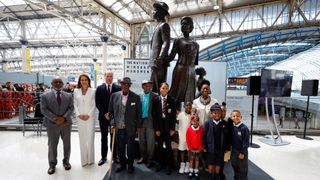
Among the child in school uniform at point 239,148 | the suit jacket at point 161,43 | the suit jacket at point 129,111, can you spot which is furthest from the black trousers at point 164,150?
the suit jacket at point 161,43

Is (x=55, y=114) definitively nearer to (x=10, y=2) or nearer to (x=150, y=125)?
(x=150, y=125)

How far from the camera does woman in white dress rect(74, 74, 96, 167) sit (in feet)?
10.9

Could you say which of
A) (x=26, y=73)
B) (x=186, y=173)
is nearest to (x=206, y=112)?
(x=186, y=173)

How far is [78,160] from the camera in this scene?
3773mm

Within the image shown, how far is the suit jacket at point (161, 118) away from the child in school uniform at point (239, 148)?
3.24ft

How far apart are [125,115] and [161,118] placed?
0.60 meters

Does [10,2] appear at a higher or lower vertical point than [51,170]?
higher

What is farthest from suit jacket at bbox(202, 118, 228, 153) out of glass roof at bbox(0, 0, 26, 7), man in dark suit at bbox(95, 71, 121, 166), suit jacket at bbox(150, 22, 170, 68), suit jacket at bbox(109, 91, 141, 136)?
glass roof at bbox(0, 0, 26, 7)

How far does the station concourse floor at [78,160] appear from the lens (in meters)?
3.22

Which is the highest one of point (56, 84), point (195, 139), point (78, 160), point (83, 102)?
point (56, 84)

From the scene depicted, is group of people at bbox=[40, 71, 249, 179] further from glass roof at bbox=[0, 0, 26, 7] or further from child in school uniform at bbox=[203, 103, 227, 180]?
glass roof at bbox=[0, 0, 26, 7]

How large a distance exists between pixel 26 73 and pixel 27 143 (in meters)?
9.74

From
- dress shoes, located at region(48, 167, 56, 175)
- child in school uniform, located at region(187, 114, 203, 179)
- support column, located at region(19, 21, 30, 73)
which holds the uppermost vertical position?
support column, located at region(19, 21, 30, 73)

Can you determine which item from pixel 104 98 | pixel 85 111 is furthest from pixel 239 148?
pixel 85 111
